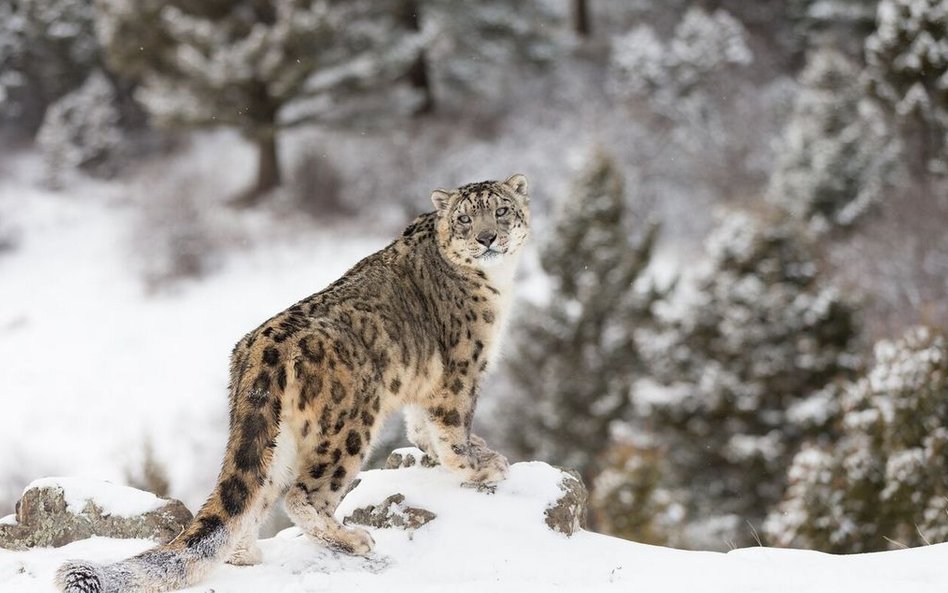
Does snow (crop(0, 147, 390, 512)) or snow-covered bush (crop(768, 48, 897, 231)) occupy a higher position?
snow-covered bush (crop(768, 48, 897, 231))

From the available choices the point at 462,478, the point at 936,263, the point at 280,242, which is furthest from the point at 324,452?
the point at 280,242

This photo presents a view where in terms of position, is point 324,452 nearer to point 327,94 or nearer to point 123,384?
point 123,384

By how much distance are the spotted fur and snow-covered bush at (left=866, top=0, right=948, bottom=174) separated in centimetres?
2263

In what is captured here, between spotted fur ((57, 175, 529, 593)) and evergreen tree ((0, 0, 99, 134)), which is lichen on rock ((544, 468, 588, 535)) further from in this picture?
evergreen tree ((0, 0, 99, 134))

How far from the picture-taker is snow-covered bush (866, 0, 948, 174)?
2688cm

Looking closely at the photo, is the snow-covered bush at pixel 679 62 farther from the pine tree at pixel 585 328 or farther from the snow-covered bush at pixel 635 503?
the snow-covered bush at pixel 635 503

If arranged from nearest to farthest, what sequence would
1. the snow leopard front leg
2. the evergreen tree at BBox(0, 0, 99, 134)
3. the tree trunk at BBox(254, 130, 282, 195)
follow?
the snow leopard front leg < the tree trunk at BBox(254, 130, 282, 195) < the evergreen tree at BBox(0, 0, 99, 134)

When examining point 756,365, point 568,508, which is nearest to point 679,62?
point 756,365

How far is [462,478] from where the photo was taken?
7.43 metres

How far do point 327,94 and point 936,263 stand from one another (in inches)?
717

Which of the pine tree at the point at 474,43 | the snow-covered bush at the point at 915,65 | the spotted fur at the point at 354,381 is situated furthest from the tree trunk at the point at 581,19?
the spotted fur at the point at 354,381

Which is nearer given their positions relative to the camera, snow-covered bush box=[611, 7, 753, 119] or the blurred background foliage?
the blurred background foliage

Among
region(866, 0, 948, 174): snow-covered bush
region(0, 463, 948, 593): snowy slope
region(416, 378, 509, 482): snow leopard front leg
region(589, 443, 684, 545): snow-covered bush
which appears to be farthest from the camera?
region(866, 0, 948, 174): snow-covered bush

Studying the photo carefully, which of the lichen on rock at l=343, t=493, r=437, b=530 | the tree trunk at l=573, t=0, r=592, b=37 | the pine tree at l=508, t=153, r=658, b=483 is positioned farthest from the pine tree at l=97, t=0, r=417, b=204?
the lichen on rock at l=343, t=493, r=437, b=530
